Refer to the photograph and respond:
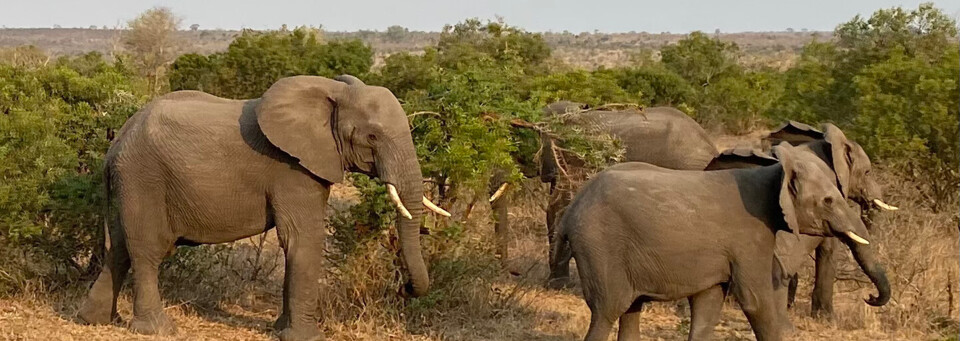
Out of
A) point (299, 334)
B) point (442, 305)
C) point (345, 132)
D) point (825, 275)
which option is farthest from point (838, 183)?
point (299, 334)

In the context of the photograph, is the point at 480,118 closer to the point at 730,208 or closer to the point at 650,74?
the point at 730,208

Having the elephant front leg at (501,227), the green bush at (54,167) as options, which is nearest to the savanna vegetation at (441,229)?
the green bush at (54,167)

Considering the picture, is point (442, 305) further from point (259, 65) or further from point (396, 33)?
point (396, 33)

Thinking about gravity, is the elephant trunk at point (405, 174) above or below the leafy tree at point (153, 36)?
above

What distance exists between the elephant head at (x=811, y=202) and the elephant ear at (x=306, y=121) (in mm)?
2801

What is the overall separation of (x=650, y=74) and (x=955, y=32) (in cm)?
865

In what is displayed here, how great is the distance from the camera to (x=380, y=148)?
732cm

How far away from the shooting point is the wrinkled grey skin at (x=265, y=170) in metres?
7.34

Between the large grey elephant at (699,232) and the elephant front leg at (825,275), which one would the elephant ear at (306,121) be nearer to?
the large grey elephant at (699,232)

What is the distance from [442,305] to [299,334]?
1.22m

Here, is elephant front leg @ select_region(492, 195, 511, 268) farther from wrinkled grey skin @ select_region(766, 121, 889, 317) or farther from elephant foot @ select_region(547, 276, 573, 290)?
wrinkled grey skin @ select_region(766, 121, 889, 317)

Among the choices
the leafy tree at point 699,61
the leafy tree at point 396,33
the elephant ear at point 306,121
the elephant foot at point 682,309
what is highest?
the elephant ear at point 306,121

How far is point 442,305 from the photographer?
27.4ft

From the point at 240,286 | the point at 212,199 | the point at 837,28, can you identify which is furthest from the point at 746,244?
the point at 837,28
